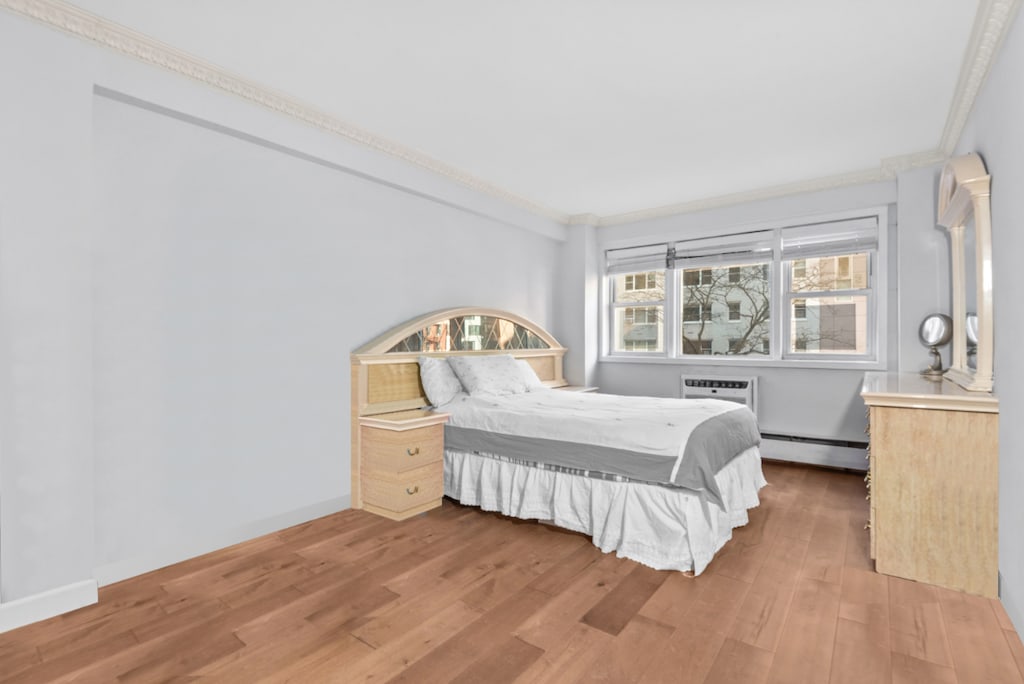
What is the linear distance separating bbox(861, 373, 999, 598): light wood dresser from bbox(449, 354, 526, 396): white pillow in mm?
2367

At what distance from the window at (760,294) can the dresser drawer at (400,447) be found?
2969 millimetres

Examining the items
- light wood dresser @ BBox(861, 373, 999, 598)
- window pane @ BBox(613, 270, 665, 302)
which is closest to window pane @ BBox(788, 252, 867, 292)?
window pane @ BBox(613, 270, 665, 302)

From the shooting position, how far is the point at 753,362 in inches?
191

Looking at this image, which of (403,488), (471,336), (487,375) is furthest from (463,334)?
(403,488)

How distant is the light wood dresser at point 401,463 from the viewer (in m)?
3.23

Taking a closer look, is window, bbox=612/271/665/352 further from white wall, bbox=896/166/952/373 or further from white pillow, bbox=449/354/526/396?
white wall, bbox=896/166/952/373

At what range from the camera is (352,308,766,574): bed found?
262 centimetres

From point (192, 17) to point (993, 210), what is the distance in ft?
12.3

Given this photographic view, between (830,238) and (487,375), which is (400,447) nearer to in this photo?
(487,375)

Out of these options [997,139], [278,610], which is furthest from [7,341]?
[997,139]

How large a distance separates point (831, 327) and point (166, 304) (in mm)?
4962

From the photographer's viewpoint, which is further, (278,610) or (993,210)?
(993,210)

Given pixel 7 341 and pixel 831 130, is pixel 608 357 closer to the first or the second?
pixel 831 130

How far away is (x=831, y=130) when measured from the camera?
11.3ft
